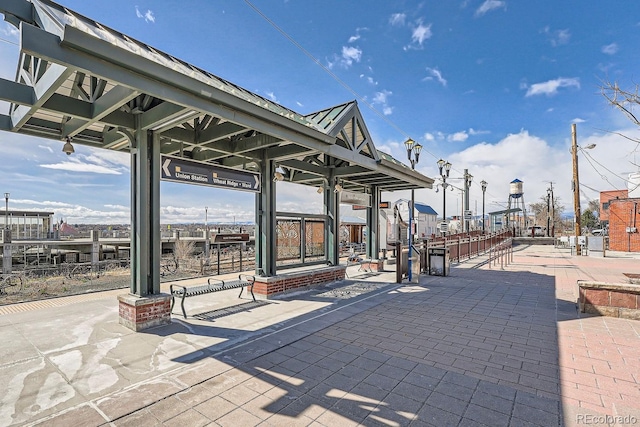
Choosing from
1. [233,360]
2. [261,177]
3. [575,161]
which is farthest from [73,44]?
[575,161]

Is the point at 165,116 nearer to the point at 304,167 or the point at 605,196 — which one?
the point at 304,167

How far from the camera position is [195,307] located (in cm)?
658

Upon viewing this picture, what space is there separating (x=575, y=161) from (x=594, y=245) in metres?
5.10

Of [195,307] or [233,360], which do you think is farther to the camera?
[195,307]

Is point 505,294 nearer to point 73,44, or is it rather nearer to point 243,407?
point 243,407

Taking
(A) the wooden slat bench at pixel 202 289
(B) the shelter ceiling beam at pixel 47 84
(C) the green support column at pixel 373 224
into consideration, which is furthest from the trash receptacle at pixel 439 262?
(B) the shelter ceiling beam at pixel 47 84

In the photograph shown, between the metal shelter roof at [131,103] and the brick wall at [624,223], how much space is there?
76.8 ft

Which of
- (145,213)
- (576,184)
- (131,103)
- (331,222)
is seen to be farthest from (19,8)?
(576,184)

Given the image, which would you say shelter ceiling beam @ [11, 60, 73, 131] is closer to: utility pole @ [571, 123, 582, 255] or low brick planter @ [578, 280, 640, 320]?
low brick planter @ [578, 280, 640, 320]

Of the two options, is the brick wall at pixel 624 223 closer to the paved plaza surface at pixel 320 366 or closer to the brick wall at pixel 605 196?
the brick wall at pixel 605 196

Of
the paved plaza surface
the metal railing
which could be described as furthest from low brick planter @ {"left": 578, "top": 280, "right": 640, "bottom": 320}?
the metal railing

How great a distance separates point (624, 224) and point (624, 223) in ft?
0.23

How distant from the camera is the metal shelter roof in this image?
312 centimetres

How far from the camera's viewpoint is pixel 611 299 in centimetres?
603
